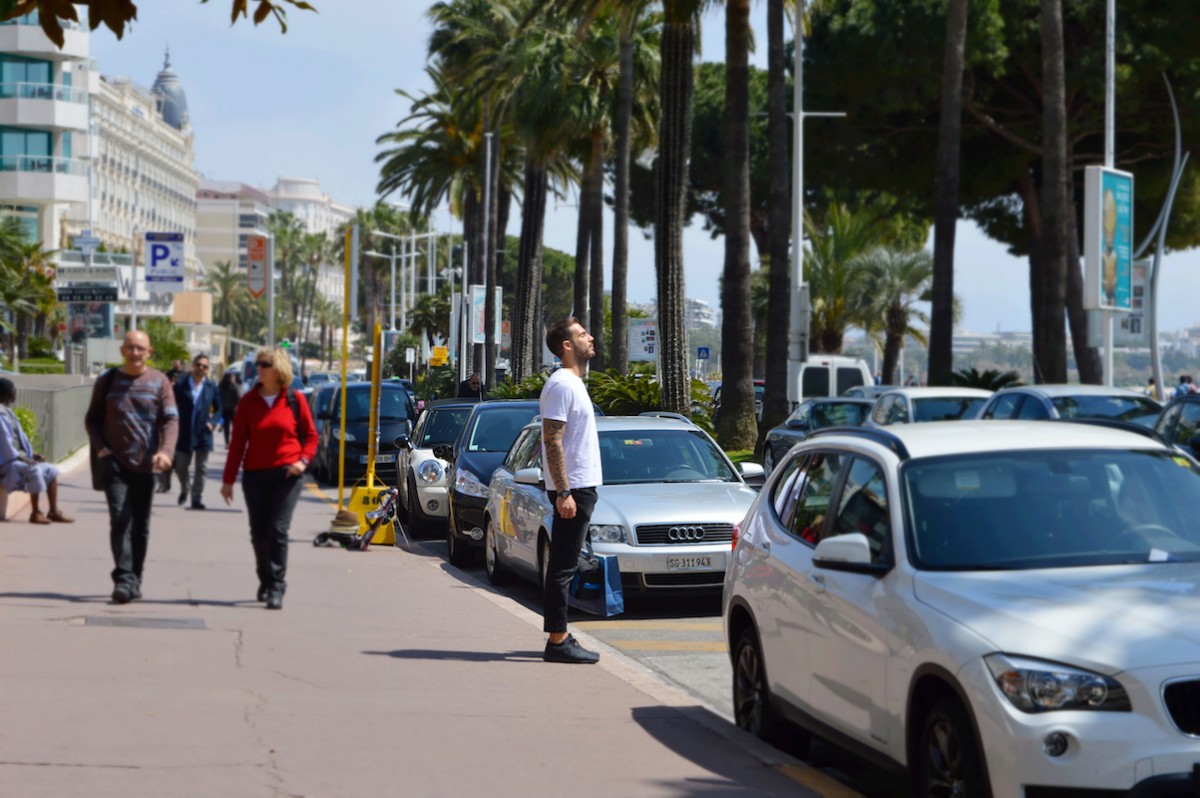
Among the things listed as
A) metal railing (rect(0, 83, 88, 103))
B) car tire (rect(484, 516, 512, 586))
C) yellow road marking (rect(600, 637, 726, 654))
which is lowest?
yellow road marking (rect(600, 637, 726, 654))

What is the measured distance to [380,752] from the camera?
6.93 meters

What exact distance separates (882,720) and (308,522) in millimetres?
14032

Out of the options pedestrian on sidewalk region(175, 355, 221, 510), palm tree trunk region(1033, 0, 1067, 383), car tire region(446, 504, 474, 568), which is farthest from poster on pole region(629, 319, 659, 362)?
car tire region(446, 504, 474, 568)

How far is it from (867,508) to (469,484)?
995cm

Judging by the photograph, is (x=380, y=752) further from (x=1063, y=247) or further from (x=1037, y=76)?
(x=1037, y=76)

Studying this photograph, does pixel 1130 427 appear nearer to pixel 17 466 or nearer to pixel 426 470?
pixel 17 466

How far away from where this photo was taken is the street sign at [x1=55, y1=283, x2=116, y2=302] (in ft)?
147

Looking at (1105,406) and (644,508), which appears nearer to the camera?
(644,508)

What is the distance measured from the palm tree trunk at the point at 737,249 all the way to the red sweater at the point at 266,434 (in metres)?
17.5

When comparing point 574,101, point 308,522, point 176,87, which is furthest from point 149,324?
point 176,87

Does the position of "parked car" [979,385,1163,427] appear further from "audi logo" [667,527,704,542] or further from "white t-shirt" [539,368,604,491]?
"white t-shirt" [539,368,604,491]

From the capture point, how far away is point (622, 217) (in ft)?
121

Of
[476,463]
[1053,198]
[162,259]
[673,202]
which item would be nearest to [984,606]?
[476,463]

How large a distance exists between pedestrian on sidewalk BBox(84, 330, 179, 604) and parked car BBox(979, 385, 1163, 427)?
1111cm
